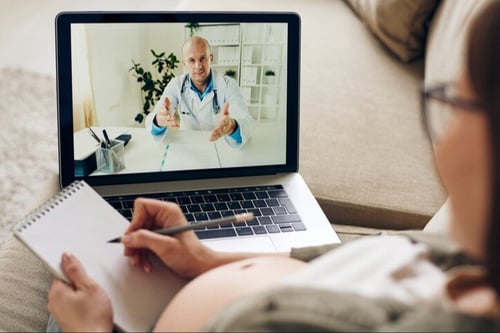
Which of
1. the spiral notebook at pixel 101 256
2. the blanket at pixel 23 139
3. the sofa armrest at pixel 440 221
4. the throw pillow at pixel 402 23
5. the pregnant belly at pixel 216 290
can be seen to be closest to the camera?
the pregnant belly at pixel 216 290

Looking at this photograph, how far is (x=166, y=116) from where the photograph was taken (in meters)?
1.14

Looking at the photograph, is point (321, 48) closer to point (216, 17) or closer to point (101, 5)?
point (216, 17)

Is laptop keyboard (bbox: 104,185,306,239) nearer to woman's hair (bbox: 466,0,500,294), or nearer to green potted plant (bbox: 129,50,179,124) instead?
green potted plant (bbox: 129,50,179,124)

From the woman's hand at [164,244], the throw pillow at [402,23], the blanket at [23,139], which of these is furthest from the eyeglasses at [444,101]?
the blanket at [23,139]

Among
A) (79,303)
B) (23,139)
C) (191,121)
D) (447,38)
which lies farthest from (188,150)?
(23,139)

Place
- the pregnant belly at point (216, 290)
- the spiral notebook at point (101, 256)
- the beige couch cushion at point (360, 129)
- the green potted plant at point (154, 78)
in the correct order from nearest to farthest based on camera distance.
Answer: the pregnant belly at point (216, 290), the spiral notebook at point (101, 256), the green potted plant at point (154, 78), the beige couch cushion at point (360, 129)

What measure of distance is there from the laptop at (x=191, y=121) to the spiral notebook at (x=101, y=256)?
18cm

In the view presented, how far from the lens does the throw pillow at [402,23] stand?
158 cm

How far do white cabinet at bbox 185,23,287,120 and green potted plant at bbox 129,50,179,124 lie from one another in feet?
0.23

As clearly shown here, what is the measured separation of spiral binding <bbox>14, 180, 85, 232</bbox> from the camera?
0.85 metres

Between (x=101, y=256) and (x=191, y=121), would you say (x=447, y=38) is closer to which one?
(x=191, y=121)

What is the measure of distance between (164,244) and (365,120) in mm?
741

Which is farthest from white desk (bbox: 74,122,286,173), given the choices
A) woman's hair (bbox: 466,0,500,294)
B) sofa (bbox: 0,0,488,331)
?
woman's hair (bbox: 466,0,500,294)

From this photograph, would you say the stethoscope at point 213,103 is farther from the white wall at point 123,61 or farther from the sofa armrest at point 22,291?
the sofa armrest at point 22,291
